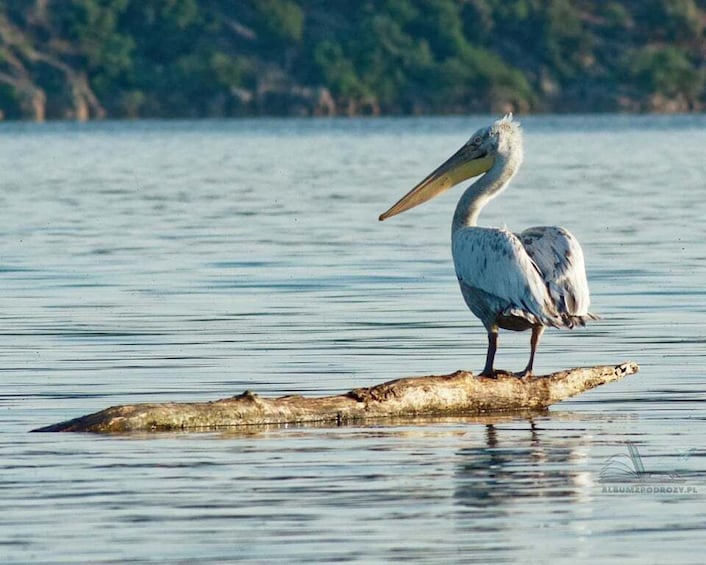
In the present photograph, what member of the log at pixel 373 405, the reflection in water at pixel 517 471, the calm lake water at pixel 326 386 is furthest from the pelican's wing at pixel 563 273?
the reflection in water at pixel 517 471

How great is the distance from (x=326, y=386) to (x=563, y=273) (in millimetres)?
1922

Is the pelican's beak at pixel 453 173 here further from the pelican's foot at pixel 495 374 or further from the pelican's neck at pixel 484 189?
the pelican's foot at pixel 495 374

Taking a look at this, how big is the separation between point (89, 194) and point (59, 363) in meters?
26.6

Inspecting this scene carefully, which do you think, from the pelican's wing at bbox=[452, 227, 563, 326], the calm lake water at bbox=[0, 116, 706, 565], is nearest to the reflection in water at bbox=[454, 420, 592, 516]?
the calm lake water at bbox=[0, 116, 706, 565]

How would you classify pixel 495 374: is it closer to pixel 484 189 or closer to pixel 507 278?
pixel 507 278

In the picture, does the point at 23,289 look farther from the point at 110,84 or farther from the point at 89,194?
the point at 110,84

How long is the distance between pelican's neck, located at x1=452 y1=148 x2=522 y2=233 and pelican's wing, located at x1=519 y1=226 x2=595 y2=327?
1.99 feet

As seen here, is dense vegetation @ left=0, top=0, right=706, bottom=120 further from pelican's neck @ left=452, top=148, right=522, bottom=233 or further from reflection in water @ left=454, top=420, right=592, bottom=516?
reflection in water @ left=454, top=420, right=592, bottom=516

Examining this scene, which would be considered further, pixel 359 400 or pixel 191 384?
pixel 191 384

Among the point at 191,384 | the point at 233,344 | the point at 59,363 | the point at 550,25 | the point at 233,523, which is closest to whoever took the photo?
the point at 233,523

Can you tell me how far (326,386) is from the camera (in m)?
14.0

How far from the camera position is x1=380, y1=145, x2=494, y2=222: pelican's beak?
14109mm

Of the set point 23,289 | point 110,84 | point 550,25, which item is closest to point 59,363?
point 23,289

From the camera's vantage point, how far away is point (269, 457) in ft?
36.7
